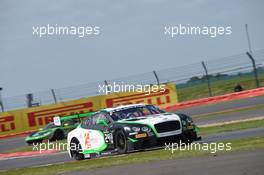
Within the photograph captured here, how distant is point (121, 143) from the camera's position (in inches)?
617

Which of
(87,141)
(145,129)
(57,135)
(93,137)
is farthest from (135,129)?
(57,135)

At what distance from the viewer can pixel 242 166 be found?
31.4ft

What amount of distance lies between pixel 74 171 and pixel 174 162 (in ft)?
7.06

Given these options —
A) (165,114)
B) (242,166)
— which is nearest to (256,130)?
(165,114)

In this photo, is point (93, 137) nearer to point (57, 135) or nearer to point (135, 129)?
point (135, 129)

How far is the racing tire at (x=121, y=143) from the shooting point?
50.4ft

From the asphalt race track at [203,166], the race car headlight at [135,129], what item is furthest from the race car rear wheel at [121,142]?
the asphalt race track at [203,166]

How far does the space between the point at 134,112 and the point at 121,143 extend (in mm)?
1043

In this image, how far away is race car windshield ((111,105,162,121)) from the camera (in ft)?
53.5

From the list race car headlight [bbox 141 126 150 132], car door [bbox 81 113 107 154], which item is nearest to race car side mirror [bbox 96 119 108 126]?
car door [bbox 81 113 107 154]

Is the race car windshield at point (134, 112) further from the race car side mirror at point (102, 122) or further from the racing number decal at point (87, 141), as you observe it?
the racing number decal at point (87, 141)

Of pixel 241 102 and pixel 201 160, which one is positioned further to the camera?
pixel 241 102

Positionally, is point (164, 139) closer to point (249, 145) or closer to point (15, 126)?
point (249, 145)

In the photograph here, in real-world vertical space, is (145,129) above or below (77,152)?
above
